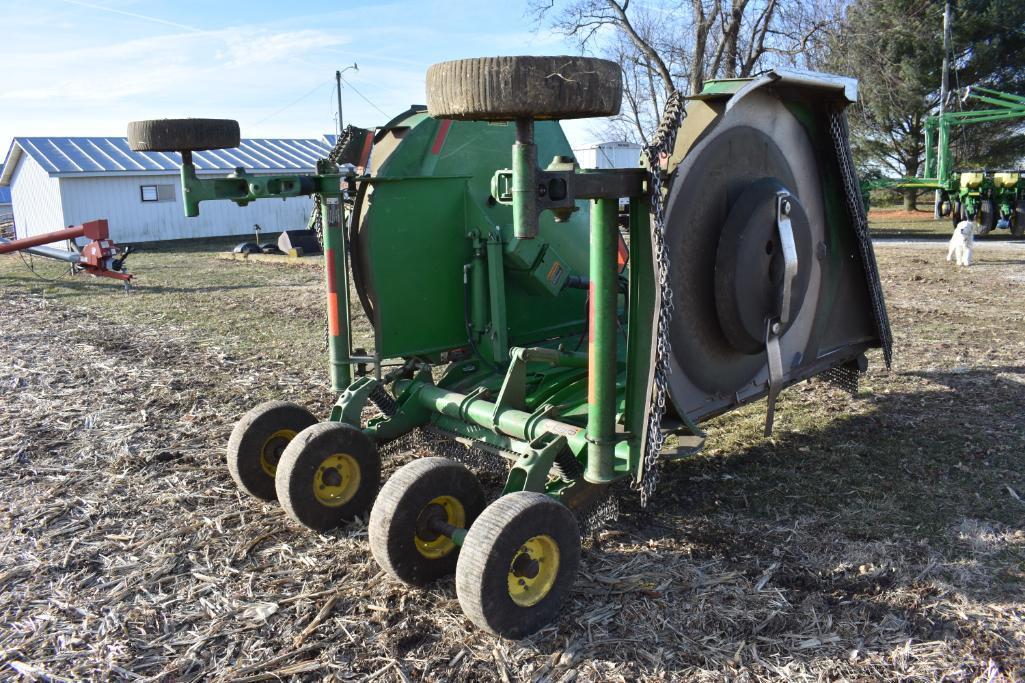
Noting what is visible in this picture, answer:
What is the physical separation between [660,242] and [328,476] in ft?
6.11

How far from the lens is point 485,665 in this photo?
2881 millimetres

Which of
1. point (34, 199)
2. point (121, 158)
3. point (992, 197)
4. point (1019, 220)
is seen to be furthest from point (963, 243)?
point (34, 199)

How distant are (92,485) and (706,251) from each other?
3.49 meters

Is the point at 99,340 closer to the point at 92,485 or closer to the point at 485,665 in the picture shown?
the point at 92,485

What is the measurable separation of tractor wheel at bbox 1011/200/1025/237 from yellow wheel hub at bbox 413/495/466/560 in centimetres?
1977

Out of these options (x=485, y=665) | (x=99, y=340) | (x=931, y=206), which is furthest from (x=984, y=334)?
(x=931, y=206)

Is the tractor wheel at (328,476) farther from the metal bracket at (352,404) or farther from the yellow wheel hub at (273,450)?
the yellow wheel hub at (273,450)

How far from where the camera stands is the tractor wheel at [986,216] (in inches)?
779

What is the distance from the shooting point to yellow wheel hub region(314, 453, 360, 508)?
3787 mm

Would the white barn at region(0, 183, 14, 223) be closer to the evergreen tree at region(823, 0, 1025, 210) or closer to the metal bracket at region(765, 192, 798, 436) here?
the evergreen tree at region(823, 0, 1025, 210)

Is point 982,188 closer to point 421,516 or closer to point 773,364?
point 773,364

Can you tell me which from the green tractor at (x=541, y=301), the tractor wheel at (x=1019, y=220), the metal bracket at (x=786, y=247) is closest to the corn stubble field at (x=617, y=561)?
the green tractor at (x=541, y=301)

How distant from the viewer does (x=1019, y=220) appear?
18.9 meters

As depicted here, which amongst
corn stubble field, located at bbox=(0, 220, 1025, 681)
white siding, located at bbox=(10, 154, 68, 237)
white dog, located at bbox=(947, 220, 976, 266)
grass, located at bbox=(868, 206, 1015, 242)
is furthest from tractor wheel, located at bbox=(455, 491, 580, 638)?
white siding, located at bbox=(10, 154, 68, 237)
